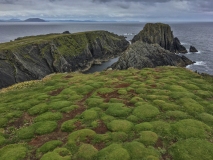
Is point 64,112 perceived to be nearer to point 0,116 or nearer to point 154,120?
point 0,116

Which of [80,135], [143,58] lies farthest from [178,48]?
[80,135]

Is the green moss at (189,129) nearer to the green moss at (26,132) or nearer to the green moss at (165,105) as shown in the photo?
the green moss at (165,105)

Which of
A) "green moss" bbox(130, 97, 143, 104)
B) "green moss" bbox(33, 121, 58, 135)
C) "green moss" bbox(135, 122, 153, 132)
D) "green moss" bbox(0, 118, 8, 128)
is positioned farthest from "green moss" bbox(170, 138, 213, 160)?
"green moss" bbox(0, 118, 8, 128)

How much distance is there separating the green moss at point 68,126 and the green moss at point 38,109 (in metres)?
5.67

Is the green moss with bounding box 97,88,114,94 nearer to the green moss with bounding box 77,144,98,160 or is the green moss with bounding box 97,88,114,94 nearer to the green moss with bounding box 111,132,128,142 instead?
the green moss with bounding box 111,132,128,142

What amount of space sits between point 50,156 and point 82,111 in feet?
31.1

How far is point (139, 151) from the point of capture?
16.2m

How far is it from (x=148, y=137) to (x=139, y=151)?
7.95 feet

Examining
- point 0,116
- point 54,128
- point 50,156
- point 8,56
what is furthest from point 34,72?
point 50,156

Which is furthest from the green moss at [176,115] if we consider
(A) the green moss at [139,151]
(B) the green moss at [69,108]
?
(B) the green moss at [69,108]

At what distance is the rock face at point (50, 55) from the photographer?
80.8 m

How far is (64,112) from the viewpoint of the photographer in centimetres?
2505

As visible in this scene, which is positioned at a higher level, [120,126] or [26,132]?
[120,126]

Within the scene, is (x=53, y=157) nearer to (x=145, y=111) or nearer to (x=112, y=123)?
A: (x=112, y=123)
